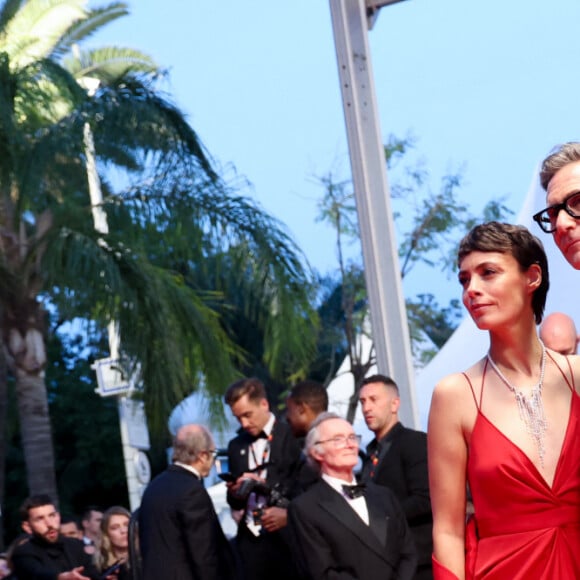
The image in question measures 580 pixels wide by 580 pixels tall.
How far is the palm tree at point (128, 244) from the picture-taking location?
12906 millimetres

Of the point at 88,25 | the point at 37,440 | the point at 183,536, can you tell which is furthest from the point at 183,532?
the point at 88,25

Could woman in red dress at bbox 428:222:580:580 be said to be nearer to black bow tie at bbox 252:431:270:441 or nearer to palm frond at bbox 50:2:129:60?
black bow tie at bbox 252:431:270:441

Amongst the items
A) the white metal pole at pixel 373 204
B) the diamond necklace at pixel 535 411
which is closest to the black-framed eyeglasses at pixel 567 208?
the diamond necklace at pixel 535 411

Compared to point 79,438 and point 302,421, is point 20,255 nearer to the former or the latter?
point 302,421

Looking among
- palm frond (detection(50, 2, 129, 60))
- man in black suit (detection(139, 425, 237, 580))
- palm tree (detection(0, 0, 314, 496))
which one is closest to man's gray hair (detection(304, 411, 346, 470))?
man in black suit (detection(139, 425, 237, 580))

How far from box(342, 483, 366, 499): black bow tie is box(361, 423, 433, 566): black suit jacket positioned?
20.4 inches

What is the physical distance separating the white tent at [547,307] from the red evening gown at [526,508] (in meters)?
6.50

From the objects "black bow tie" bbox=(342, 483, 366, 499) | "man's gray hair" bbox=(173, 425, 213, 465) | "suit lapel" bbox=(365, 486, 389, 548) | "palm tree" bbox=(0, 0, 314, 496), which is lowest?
"suit lapel" bbox=(365, 486, 389, 548)

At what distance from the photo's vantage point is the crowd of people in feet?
8.76

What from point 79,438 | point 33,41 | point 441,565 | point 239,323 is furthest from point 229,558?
point 79,438

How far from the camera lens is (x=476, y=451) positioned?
8.98ft

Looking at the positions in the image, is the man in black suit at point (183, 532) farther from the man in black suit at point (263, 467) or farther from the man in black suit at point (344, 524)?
the man in black suit at point (344, 524)

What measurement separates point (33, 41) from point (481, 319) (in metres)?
18.7

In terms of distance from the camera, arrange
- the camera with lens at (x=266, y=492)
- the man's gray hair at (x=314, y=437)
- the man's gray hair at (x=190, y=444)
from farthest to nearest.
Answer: the man's gray hair at (x=190, y=444) < the camera with lens at (x=266, y=492) < the man's gray hair at (x=314, y=437)
